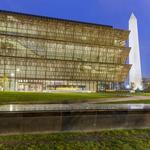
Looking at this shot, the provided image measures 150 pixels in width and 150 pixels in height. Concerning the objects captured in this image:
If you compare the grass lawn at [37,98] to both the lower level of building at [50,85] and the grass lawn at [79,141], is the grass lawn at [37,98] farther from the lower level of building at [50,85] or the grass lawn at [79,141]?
the lower level of building at [50,85]

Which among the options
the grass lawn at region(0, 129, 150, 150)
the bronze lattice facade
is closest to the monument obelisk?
the bronze lattice facade

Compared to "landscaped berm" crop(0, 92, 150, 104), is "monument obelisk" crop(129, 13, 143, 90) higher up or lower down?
higher up

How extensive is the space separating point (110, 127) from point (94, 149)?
2.35 m

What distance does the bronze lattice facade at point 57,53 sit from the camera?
95.6 meters

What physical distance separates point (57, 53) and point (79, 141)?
9338 cm

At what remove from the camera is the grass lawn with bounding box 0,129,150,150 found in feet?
33.3

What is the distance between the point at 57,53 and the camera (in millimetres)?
103500

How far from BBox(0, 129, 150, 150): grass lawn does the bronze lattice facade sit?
264 ft

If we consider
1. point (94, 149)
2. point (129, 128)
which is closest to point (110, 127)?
point (129, 128)

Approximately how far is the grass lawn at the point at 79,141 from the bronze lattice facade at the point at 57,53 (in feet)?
264

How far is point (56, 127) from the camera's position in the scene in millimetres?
11711

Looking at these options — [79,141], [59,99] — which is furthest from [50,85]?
[79,141]

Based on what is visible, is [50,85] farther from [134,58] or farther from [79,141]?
[79,141]

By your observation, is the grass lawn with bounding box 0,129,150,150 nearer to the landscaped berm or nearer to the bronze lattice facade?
the landscaped berm
